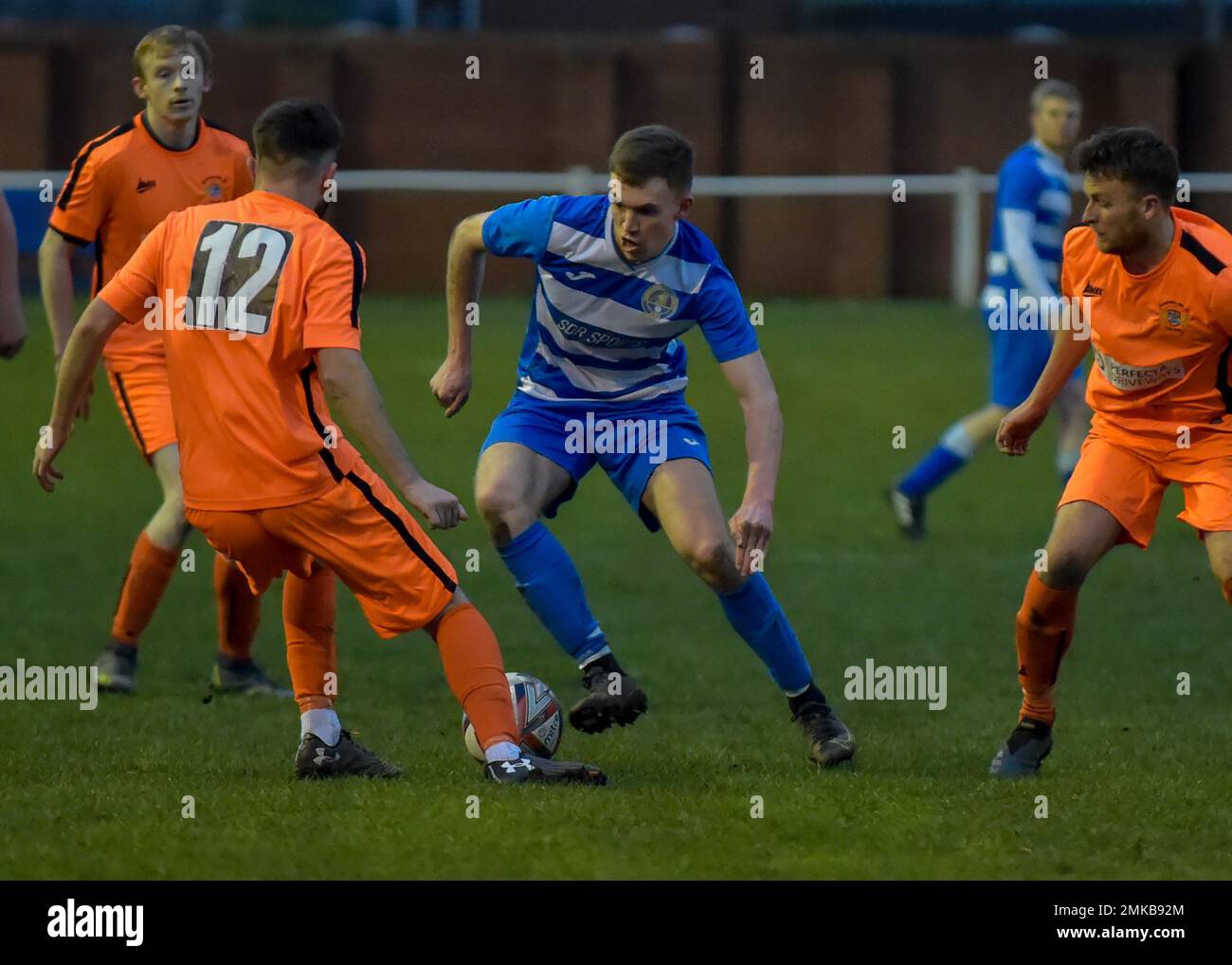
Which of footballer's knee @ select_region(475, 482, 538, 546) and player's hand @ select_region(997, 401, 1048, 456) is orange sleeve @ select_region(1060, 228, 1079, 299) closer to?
player's hand @ select_region(997, 401, 1048, 456)

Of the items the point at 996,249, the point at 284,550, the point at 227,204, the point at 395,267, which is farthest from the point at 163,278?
the point at 395,267

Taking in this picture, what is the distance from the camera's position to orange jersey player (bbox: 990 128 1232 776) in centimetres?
542

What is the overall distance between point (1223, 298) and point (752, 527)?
1456 mm

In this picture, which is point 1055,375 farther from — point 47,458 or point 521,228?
point 47,458

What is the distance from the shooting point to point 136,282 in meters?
5.25

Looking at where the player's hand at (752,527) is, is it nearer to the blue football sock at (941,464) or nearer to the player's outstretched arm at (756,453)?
the player's outstretched arm at (756,453)

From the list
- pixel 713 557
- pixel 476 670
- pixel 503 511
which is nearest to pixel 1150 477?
pixel 713 557

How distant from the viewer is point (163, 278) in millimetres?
5242

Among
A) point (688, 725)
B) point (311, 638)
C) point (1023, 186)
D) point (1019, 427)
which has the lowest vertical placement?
point (688, 725)

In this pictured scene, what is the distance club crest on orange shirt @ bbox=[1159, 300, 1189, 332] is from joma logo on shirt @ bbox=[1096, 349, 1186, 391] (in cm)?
11

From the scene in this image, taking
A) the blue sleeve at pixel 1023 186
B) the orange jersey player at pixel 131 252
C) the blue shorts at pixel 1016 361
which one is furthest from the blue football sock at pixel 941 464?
the orange jersey player at pixel 131 252

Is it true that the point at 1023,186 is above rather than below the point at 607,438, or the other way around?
above
